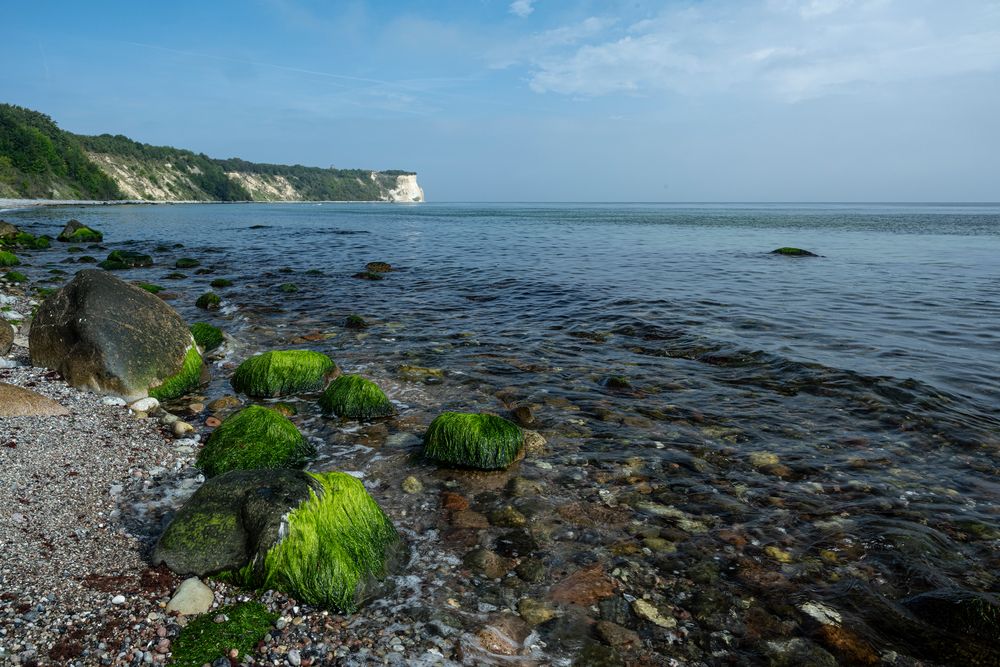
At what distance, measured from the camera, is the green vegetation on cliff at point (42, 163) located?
104 metres

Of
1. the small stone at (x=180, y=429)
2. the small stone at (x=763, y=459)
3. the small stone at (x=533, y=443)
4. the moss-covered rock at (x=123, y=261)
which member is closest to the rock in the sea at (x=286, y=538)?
the small stone at (x=533, y=443)

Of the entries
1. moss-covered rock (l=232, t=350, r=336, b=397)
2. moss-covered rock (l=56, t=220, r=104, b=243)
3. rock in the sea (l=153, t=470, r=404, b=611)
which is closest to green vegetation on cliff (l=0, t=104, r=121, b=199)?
moss-covered rock (l=56, t=220, r=104, b=243)

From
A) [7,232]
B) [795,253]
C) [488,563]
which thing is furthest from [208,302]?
[795,253]

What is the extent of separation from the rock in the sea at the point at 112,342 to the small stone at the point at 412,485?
4773 millimetres

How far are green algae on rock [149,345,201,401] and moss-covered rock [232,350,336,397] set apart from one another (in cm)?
64

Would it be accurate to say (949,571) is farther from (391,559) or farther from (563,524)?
(391,559)

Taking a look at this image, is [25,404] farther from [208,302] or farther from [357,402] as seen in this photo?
[208,302]

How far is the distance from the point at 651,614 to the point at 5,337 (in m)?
11.6

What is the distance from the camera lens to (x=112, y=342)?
834cm

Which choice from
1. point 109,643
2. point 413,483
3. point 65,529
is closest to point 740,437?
point 413,483

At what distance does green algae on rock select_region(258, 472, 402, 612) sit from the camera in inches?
163

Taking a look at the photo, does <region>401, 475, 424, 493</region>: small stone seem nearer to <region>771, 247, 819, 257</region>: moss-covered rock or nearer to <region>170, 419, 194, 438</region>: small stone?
<region>170, 419, 194, 438</region>: small stone

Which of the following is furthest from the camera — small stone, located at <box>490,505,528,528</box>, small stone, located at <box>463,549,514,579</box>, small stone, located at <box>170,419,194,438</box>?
small stone, located at <box>170,419,194,438</box>

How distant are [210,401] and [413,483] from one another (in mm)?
4348
